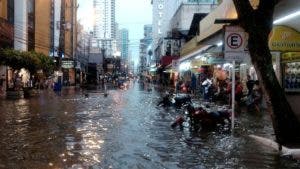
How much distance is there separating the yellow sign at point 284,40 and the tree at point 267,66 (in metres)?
5.91

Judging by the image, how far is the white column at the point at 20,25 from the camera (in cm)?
6231

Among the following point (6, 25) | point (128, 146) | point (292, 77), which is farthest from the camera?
point (6, 25)

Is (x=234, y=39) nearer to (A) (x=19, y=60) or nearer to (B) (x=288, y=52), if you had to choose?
(B) (x=288, y=52)

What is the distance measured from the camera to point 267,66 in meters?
13.6

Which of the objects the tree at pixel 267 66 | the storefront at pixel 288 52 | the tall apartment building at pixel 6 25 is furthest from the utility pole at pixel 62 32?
the tree at pixel 267 66

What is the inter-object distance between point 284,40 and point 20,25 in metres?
48.8

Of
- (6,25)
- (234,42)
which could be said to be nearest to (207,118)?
(234,42)

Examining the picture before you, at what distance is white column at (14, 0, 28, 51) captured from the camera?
62.3 meters

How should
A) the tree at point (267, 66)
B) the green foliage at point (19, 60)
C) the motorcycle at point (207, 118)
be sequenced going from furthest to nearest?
1. the green foliage at point (19, 60)
2. the motorcycle at point (207, 118)
3. the tree at point (267, 66)

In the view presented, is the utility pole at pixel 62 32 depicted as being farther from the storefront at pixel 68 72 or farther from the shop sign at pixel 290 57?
the shop sign at pixel 290 57

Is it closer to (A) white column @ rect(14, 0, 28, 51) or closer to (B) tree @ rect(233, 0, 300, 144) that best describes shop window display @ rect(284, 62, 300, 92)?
(B) tree @ rect(233, 0, 300, 144)

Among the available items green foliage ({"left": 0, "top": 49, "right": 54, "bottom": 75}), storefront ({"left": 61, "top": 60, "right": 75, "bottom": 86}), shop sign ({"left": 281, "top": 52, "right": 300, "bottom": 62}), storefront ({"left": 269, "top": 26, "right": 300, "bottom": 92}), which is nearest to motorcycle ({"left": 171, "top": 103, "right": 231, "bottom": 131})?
storefront ({"left": 269, "top": 26, "right": 300, "bottom": 92})

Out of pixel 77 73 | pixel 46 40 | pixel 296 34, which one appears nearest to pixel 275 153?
pixel 296 34

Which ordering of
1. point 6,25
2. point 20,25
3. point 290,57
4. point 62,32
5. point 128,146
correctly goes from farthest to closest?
point 62,32 → point 20,25 → point 6,25 → point 290,57 → point 128,146
